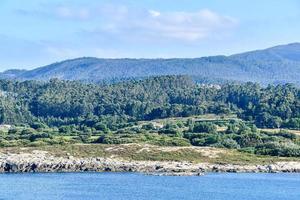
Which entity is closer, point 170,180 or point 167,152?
point 170,180

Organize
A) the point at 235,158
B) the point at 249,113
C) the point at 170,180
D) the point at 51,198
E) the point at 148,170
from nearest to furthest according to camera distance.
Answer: the point at 51,198 < the point at 170,180 < the point at 148,170 < the point at 235,158 < the point at 249,113

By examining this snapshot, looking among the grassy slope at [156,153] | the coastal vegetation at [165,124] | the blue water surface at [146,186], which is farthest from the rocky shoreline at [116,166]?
the coastal vegetation at [165,124]

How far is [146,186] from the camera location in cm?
7919

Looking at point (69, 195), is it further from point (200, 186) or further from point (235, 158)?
point (235, 158)

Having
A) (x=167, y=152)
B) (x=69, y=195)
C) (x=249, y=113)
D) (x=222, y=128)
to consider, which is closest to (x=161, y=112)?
(x=249, y=113)

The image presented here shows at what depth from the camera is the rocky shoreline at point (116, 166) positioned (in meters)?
94.8

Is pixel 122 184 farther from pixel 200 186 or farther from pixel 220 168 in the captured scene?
pixel 220 168

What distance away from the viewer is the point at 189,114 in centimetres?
17250

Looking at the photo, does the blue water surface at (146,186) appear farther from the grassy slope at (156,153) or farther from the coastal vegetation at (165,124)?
the coastal vegetation at (165,124)

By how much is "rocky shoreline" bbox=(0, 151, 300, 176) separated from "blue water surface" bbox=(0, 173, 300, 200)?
3634mm

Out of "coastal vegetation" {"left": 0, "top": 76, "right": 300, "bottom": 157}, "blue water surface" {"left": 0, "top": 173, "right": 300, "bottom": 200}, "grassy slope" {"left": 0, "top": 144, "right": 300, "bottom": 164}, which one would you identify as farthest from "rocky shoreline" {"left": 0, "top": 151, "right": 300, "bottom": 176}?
"coastal vegetation" {"left": 0, "top": 76, "right": 300, "bottom": 157}

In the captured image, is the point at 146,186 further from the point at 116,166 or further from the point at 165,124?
the point at 165,124

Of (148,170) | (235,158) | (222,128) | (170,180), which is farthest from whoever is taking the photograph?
(222,128)

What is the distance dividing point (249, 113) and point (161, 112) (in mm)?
20289
